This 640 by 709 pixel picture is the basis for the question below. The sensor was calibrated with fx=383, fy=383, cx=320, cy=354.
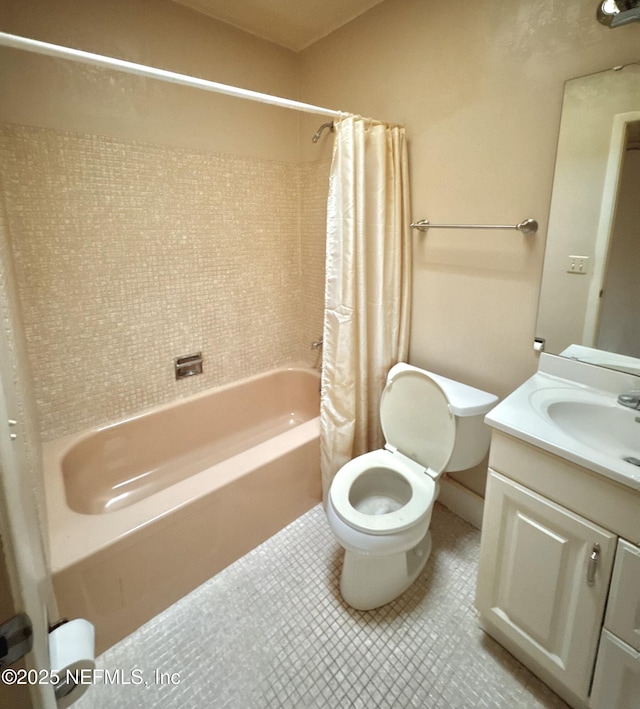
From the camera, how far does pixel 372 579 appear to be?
147 cm

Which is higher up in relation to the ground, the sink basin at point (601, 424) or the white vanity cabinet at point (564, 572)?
the sink basin at point (601, 424)

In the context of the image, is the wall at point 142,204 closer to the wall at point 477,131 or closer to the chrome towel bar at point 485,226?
the wall at point 477,131

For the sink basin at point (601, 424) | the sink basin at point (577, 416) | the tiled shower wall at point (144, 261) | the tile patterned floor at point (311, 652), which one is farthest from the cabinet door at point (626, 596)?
the tiled shower wall at point (144, 261)

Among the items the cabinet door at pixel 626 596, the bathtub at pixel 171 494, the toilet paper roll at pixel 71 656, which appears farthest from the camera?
the bathtub at pixel 171 494

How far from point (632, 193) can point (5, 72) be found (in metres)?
2.35

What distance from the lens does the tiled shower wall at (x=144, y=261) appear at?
5.49 feet

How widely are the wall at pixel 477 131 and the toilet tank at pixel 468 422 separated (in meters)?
0.20

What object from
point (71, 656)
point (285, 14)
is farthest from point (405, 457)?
point (285, 14)

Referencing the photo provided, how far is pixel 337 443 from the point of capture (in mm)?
1892

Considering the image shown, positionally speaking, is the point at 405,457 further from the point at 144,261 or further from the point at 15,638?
the point at 144,261

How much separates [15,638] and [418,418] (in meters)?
1.47

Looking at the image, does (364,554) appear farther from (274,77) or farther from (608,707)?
(274,77)

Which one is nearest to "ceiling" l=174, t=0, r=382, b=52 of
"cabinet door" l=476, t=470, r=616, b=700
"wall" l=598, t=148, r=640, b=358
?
"wall" l=598, t=148, r=640, b=358

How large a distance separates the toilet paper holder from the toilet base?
1182 mm
